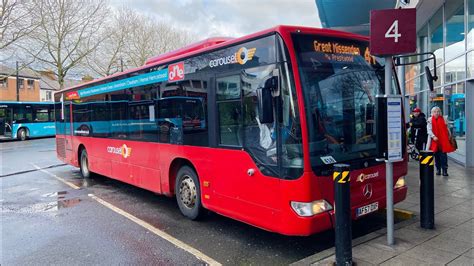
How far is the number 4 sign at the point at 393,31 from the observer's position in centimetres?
448

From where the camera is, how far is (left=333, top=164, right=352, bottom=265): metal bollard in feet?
13.4

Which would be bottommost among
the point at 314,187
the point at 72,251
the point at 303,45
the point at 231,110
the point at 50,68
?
the point at 72,251

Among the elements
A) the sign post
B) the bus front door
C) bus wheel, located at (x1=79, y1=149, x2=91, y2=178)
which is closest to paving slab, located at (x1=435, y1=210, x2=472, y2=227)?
the sign post

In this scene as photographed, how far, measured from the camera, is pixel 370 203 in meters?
5.02

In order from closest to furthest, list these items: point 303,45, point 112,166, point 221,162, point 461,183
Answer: point 303,45 → point 221,162 → point 461,183 → point 112,166

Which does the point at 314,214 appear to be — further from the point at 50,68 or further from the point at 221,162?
the point at 50,68

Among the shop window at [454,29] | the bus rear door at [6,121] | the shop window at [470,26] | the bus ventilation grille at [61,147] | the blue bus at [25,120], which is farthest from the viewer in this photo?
the blue bus at [25,120]

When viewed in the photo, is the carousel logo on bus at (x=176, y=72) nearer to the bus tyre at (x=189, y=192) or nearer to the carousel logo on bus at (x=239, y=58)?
the carousel logo on bus at (x=239, y=58)

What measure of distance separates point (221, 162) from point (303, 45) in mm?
2009

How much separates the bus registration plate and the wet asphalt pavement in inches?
21.9

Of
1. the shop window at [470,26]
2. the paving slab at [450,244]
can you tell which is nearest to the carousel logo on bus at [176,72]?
the paving slab at [450,244]

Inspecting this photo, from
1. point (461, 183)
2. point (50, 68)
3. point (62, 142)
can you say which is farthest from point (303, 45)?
point (50, 68)

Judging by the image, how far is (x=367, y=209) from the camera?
496 centimetres

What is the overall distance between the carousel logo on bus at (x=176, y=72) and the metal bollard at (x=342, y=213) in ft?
11.2
